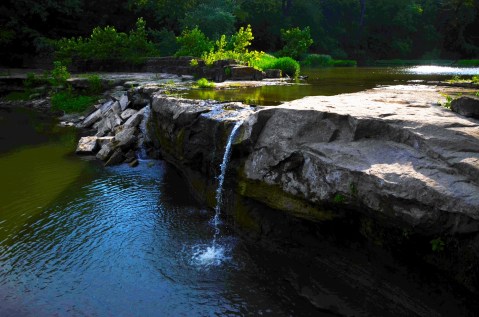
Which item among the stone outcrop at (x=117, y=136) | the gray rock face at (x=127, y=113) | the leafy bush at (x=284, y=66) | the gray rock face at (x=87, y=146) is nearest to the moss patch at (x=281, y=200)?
the stone outcrop at (x=117, y=136)

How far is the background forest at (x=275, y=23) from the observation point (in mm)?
28344

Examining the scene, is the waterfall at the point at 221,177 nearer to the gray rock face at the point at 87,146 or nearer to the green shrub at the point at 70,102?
the gray rock face at the point at 87,146

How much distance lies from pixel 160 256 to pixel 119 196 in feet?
9.42

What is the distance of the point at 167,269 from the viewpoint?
19.5 feet

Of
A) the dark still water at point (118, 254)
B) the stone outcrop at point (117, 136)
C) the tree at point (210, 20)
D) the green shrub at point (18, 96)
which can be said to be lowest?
the dark still water at point (118, 254)

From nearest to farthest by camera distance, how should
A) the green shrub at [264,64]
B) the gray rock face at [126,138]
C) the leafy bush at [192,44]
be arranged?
the gray rock face at [126,138] → the green shrub at [264,64] → the leafy bush at [192,44]

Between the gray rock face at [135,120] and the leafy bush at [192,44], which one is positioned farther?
the leafy bush at [192,44]

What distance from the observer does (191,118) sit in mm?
8242

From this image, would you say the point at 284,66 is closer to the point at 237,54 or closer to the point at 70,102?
the point at 237,54

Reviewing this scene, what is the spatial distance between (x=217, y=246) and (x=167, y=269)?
95 cm

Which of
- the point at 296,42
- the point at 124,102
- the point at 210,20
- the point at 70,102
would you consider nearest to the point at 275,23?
the point at 296,42

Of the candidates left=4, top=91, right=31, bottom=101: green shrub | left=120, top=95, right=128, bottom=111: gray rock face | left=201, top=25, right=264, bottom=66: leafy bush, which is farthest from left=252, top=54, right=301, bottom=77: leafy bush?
left=4, top=91, right=31, bottom=101: green shrub

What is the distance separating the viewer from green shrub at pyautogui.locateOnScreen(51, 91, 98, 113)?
18033 mm

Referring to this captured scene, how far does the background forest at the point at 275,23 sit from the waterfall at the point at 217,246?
21034mm
